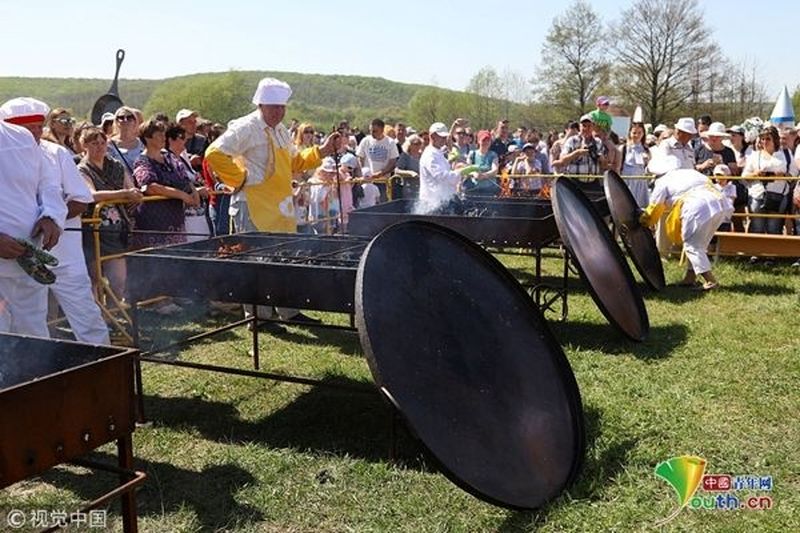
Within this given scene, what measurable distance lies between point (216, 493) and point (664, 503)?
2.46m

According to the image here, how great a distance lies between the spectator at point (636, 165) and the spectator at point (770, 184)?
5.66 feet

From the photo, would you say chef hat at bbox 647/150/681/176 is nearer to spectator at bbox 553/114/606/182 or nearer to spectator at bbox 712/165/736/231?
spectator at bbox 553/114/606/182

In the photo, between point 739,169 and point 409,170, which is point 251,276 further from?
point 739,169

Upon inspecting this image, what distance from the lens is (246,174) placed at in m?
7.15

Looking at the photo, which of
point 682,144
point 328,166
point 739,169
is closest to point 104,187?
point 328,166

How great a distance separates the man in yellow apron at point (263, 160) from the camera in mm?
7031

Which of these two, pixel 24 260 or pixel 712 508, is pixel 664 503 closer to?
pixel 712 508

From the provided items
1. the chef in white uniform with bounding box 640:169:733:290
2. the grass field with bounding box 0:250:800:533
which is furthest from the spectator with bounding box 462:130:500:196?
the grass field with bounding box 0:250:800:533

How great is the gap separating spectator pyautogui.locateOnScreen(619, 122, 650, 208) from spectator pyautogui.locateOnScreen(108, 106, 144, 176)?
320 inches

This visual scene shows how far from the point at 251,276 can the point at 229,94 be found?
5877 cm

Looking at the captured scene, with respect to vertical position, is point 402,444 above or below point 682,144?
below

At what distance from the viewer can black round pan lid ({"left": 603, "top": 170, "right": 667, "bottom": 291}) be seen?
847 cm

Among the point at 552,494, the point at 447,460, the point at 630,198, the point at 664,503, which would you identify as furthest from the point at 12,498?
the point at 630,198

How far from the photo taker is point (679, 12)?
44812mm
